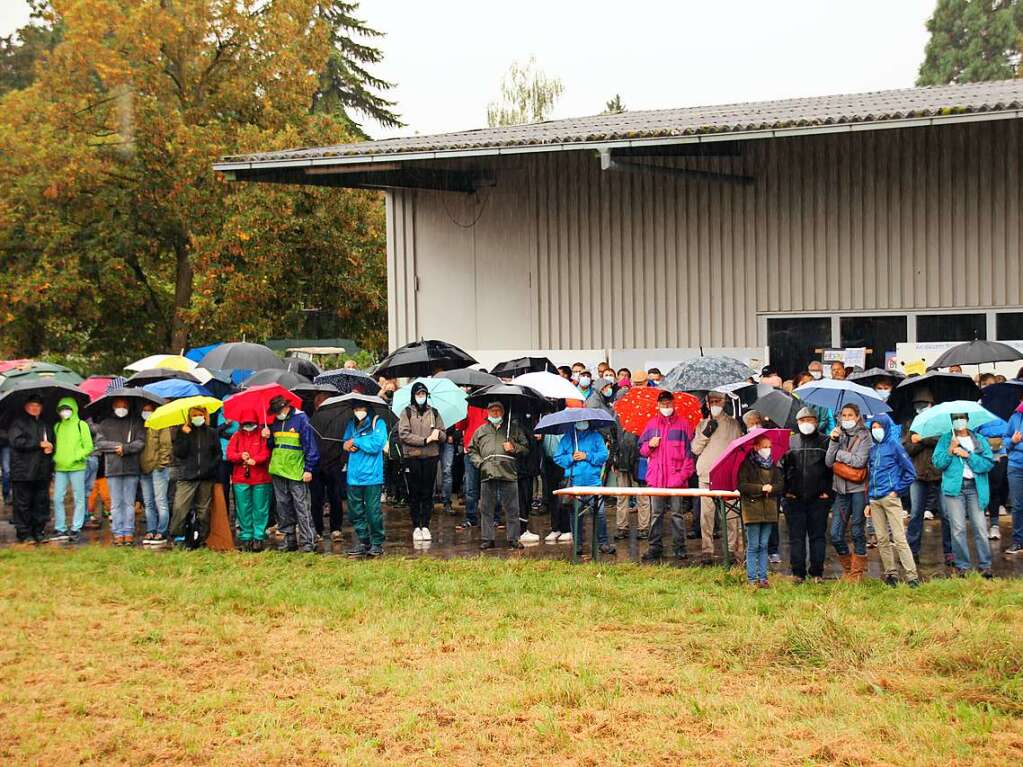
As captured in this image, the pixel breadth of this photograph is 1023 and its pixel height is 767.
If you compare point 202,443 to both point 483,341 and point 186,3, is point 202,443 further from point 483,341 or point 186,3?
point 186,3

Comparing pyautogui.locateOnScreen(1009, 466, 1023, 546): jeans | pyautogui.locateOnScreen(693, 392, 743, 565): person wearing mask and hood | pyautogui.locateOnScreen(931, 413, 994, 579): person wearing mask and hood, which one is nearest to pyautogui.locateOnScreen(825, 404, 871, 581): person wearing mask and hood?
pyautogui.locateOnScreen(931, 413, 994, 579): person wearing mask and hood

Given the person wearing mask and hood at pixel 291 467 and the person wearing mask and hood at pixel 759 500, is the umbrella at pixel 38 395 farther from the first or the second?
the person wearing mask and hood at pixel 759 500

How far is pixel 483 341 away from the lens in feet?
70.5

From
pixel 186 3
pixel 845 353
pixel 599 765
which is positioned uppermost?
pixel 186 3

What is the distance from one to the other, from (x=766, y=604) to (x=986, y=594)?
6.40 feet

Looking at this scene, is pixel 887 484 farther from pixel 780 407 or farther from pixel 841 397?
pixel 780 407

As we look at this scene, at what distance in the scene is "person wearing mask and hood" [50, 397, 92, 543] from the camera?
1439cm

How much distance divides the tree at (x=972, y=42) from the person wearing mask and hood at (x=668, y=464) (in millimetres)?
56992

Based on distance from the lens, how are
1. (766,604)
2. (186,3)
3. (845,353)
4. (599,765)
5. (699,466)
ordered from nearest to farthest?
(599,765)
(766,604)
(699,466)
(845,353)
(186,3)

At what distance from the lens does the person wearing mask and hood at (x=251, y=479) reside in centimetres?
1371

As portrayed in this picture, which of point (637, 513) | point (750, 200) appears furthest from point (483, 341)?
point (637, 513)

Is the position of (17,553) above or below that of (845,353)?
below

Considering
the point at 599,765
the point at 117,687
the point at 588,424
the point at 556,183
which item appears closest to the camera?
the point at 599,765

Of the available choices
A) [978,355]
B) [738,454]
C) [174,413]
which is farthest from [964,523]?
[174,413]
